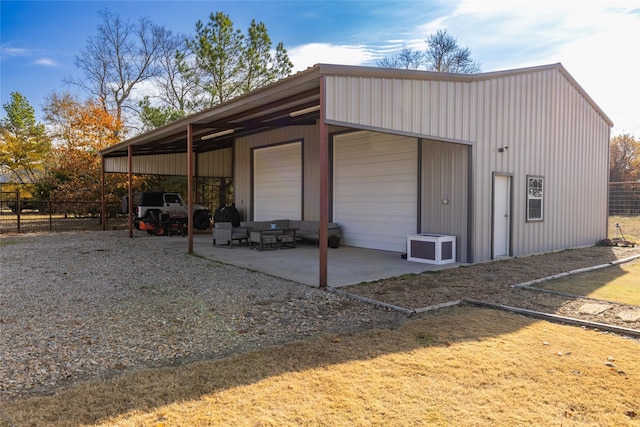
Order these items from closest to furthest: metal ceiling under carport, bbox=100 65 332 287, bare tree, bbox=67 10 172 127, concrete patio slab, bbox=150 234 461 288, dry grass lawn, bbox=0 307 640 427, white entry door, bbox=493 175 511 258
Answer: dry grass lawn, bbox=0 307 640 427
metal ceiling under carport, bbox=100 65 332 287
concrete patio slab, bbox=150 234 461 288
white entry door, bbox=493 175 511 258
bare tree, bbox=67 10 172 127

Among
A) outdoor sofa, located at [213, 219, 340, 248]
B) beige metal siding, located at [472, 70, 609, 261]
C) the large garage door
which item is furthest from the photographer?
outdoor sofa, located at [213, 219, 340, 248]

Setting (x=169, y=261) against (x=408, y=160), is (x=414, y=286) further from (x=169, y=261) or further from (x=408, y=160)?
(x=169, y=261)

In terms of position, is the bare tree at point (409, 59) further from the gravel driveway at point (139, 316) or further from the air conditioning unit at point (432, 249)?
the gravel driveway at point (139, 316)

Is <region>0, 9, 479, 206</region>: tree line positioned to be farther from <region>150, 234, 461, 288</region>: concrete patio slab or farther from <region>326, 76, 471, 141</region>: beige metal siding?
<region>326, 76, 471, 141</region>: beige metal siding

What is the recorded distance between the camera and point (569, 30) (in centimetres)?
1006

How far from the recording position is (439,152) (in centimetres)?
880

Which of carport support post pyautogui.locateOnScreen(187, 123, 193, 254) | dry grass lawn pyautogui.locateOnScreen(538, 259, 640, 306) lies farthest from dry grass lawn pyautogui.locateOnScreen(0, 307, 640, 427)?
carport support post pyautogui.locateOnScreen(187, 123, 193, 254)

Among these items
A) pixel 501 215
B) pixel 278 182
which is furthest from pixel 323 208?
pixel 278 182

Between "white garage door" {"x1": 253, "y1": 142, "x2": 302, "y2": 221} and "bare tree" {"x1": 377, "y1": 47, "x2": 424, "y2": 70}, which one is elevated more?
"bare tree" {"x1": 377, "y1": 47, "x2": 424, "y2": 70}

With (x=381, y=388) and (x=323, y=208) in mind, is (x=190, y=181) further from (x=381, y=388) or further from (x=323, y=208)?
(x=381, y=388)

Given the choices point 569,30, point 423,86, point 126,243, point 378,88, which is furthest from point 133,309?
point 569,30

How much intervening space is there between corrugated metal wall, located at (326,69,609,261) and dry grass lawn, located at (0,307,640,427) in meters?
3.62

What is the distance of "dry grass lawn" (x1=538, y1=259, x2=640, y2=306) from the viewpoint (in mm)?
5574

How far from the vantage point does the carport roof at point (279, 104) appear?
6312 millimetres
